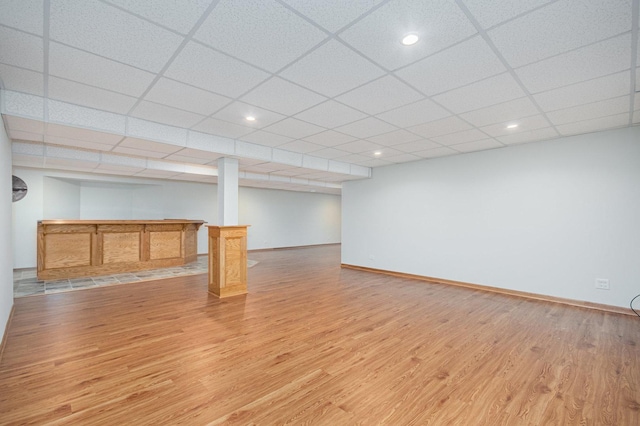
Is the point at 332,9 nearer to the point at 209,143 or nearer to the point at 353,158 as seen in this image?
the point at 209,143

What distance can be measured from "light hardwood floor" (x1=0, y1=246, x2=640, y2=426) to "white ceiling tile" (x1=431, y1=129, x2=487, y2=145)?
250 centimetres

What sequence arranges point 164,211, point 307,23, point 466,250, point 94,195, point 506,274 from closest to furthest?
point 307,23, point 506,274, point 466,250, point 94,195, point 164,211

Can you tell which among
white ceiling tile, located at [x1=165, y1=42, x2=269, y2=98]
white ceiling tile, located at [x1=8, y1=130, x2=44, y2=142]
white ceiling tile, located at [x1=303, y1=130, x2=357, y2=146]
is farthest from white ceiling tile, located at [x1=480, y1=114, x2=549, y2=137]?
white ceiling tile, located at [x1=8, y1=130, x2=44, y2=142]

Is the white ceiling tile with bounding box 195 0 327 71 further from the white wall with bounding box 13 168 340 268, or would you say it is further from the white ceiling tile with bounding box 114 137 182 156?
the white wall with bounding box 13 168 340 268

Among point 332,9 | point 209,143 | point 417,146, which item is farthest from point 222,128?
point 417,146

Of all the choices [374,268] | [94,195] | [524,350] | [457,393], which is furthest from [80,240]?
[524,350]

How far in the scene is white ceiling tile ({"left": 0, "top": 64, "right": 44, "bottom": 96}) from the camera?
2404 millimetres

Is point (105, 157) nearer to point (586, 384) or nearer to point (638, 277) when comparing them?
point (586, 384)

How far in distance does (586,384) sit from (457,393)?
42.0 inches

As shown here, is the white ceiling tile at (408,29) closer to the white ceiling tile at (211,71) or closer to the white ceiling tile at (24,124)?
the white ceiling tile at (211,71)

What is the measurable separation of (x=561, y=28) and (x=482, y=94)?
39.2 inches

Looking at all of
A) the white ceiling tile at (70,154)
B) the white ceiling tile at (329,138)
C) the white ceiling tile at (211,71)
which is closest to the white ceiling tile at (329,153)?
the white ceiling tile at (329,138)

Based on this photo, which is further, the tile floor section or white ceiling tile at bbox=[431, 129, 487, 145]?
the tile floor section

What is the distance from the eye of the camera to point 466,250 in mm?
5395
